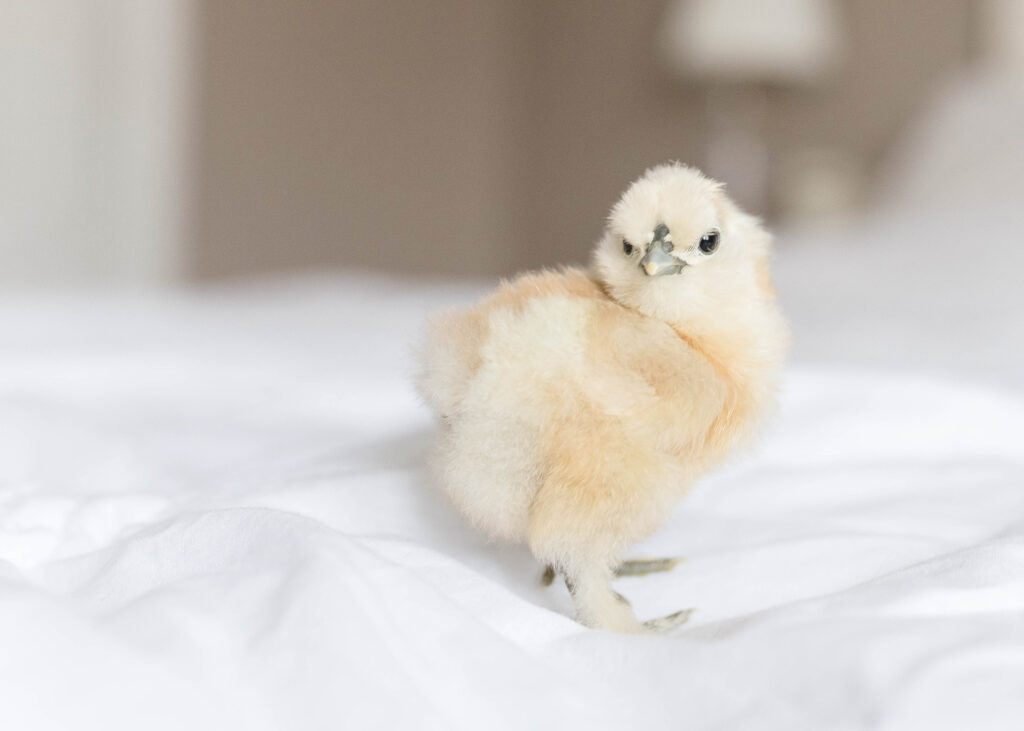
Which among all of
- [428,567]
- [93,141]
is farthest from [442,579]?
[93,141]

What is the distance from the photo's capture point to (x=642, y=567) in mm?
652

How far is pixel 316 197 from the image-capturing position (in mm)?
3604

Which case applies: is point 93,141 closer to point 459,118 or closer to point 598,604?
point 459,118

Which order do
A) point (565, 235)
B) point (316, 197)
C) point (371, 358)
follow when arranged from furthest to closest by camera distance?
point (565, 235), point (316, 197), point (371, 358)

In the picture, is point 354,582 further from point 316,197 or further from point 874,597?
point 316,197

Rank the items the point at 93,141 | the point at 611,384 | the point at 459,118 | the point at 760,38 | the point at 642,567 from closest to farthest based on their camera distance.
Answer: the point at 611,384 → the point at 642,567 → the point at 760,38 → the point at 93,141 → the point at 459,118

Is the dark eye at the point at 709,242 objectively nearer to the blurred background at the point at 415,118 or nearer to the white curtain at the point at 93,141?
the blurred background at the point at 415,118

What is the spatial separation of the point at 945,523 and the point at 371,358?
79cm

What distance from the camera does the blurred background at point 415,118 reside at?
10.1 feet

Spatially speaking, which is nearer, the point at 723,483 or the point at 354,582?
the point at 354,582

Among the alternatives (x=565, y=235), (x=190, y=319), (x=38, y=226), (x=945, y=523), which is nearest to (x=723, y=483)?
(x=945, y=523)

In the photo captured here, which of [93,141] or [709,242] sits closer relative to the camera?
[709,242]

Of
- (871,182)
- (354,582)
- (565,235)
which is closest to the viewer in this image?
(354,582)

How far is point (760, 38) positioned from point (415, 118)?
1.36 metres
